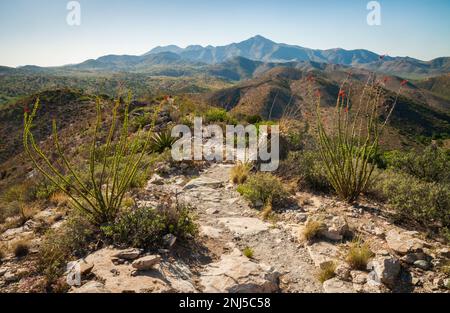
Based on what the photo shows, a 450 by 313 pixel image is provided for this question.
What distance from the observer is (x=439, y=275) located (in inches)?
132

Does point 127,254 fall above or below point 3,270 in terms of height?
above

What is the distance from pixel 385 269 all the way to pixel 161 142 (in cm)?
692

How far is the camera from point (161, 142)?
8.98m

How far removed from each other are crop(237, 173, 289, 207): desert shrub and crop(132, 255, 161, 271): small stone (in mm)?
2669

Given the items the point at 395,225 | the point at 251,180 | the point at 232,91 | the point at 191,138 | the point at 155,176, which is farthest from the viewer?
the point at 232,91

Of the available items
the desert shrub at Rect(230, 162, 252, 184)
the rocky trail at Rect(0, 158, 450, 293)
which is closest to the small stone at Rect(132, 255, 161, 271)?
the rocky trail at Rect(0, 158, 450, 293)

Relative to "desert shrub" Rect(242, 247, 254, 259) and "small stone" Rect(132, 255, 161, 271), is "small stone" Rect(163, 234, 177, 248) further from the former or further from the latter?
"desert shrub" Rect(242, 247, 254, 259)

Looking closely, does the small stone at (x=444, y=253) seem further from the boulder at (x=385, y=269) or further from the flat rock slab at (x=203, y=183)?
the flat rock slab at (x=203, y=183)

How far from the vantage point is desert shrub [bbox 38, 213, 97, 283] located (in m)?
3.44

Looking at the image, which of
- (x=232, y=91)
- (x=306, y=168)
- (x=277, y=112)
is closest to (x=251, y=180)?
(x=306, y=168)

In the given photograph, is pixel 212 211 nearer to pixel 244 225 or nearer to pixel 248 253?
pixel 244 225

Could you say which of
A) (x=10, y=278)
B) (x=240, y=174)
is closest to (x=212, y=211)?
(x=240, y=174)
